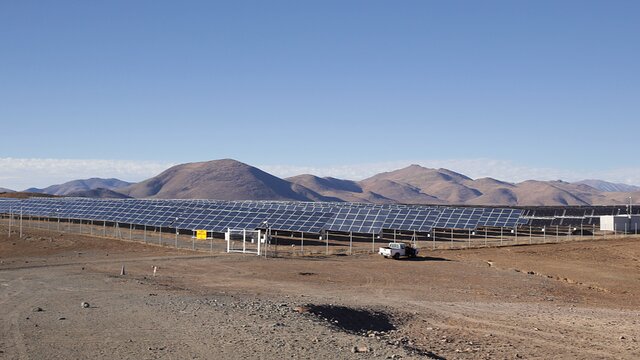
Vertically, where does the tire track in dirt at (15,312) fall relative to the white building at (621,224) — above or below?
below

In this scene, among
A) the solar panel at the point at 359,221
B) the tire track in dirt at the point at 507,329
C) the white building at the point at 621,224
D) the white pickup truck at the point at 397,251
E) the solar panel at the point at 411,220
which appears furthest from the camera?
the white building at the point at 621,224

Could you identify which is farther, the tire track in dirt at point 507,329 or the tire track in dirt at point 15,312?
the tire track in dirt at point 507,329

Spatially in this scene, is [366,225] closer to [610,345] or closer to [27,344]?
[610,345]

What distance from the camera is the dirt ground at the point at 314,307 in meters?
16.3

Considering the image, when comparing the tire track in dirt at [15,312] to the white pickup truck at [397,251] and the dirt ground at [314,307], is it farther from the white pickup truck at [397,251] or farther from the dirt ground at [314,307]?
the white pickup truck at [397,251]

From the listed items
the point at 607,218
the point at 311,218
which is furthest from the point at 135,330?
the point at 607,218

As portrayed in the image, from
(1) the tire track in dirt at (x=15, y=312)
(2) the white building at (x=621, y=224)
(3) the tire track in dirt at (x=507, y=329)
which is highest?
(2) the white building at (x=621, y=224)

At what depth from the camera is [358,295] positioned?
30250 mm

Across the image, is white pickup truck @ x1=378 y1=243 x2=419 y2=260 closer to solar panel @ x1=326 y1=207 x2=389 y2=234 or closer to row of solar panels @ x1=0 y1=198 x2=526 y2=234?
row of solar panels @ x1=0 y1=198 x2=526 y2=234

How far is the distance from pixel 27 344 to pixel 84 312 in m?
5.23

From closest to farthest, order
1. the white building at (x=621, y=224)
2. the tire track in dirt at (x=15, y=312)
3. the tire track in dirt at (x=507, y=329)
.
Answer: the tire track in dirt at (x=15, y=312), the tire track in dirt at (x=507, y=329), the white building at (x=621, y=224)

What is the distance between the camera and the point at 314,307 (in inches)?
914

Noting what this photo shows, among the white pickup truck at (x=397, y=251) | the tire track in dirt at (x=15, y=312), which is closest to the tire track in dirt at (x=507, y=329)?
the tire track in dirt at (x=15, y=312)

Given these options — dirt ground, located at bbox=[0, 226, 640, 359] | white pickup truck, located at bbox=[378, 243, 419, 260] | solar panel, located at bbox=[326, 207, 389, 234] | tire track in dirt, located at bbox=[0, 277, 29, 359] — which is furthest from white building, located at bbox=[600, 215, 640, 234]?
tire track in dirt, located at bbox=[0, 277, 29, 359]
